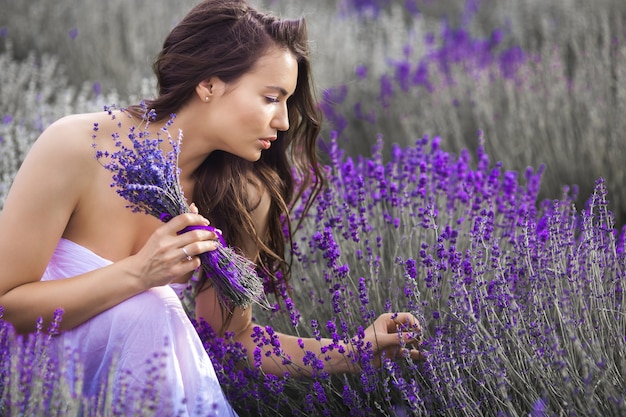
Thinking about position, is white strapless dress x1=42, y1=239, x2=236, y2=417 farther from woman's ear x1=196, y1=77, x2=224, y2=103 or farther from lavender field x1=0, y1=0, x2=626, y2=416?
woman's ear x1=196, y1=77, x2=224, y2=103

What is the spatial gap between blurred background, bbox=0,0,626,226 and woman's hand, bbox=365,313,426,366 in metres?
0.92

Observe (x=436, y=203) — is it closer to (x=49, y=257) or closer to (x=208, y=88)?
(x=208, y=88)

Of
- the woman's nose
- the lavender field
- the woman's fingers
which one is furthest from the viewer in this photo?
the woman's nose

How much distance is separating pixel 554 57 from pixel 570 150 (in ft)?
3.30

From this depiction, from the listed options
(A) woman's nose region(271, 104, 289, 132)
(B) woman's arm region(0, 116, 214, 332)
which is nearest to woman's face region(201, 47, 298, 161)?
(A) woman's nose region(271, 104, 289, 132)

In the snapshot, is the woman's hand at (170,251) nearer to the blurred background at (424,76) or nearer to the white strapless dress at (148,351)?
the white strapless dress at (148,351)

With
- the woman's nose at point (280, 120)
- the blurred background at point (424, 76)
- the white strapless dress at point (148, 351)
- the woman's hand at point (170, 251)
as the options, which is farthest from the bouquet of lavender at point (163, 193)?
the blurred background at point (424, 76)

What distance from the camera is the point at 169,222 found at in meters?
1.93

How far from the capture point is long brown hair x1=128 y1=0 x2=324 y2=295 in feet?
7.27

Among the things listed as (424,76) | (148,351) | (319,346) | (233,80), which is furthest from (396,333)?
(424,76)

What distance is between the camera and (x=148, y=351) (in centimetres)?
199

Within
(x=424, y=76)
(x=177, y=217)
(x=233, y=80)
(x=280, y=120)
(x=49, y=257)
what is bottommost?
(x=49, y=257)

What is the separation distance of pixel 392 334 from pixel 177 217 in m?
0.65

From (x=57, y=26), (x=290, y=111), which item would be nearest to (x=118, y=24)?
(x=57, y=26)
